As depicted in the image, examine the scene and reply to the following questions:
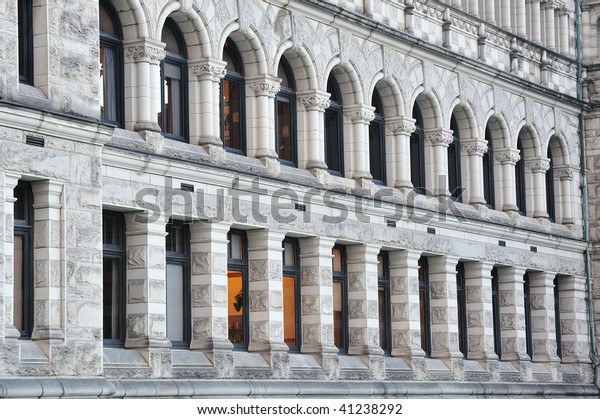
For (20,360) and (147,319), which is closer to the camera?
(20,360)

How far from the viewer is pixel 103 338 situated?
98.6 ft

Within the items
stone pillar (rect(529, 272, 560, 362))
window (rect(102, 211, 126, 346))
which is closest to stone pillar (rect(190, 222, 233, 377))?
window (rect(102, 211, 126, 346))

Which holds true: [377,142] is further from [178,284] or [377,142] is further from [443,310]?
[178,284]

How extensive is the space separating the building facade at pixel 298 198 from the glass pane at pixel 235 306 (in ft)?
0.19

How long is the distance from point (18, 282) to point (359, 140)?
12748 mm

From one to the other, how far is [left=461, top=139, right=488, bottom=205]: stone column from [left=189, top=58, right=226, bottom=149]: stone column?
39.1 ft

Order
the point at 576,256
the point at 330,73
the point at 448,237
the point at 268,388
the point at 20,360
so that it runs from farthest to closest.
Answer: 1. the point at 576,256
2. the point at 448,237
3. the point at 330,73
4. the point at 268,388
5. the point at 20,360

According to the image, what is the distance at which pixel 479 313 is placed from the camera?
4238 cm

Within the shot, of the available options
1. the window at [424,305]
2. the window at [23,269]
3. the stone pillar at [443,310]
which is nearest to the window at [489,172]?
the stone pillar at [443,310]

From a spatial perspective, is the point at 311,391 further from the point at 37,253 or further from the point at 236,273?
the point at 37,253

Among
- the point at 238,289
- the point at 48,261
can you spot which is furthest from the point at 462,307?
the point at 48,261

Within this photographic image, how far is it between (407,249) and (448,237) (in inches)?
93.1

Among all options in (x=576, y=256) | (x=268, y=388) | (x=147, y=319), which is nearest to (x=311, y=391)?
(x=268, y=388)

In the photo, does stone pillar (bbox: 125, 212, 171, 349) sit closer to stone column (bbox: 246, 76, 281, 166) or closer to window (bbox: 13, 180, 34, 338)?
window (bbox: 13, 180, 34, 338)
